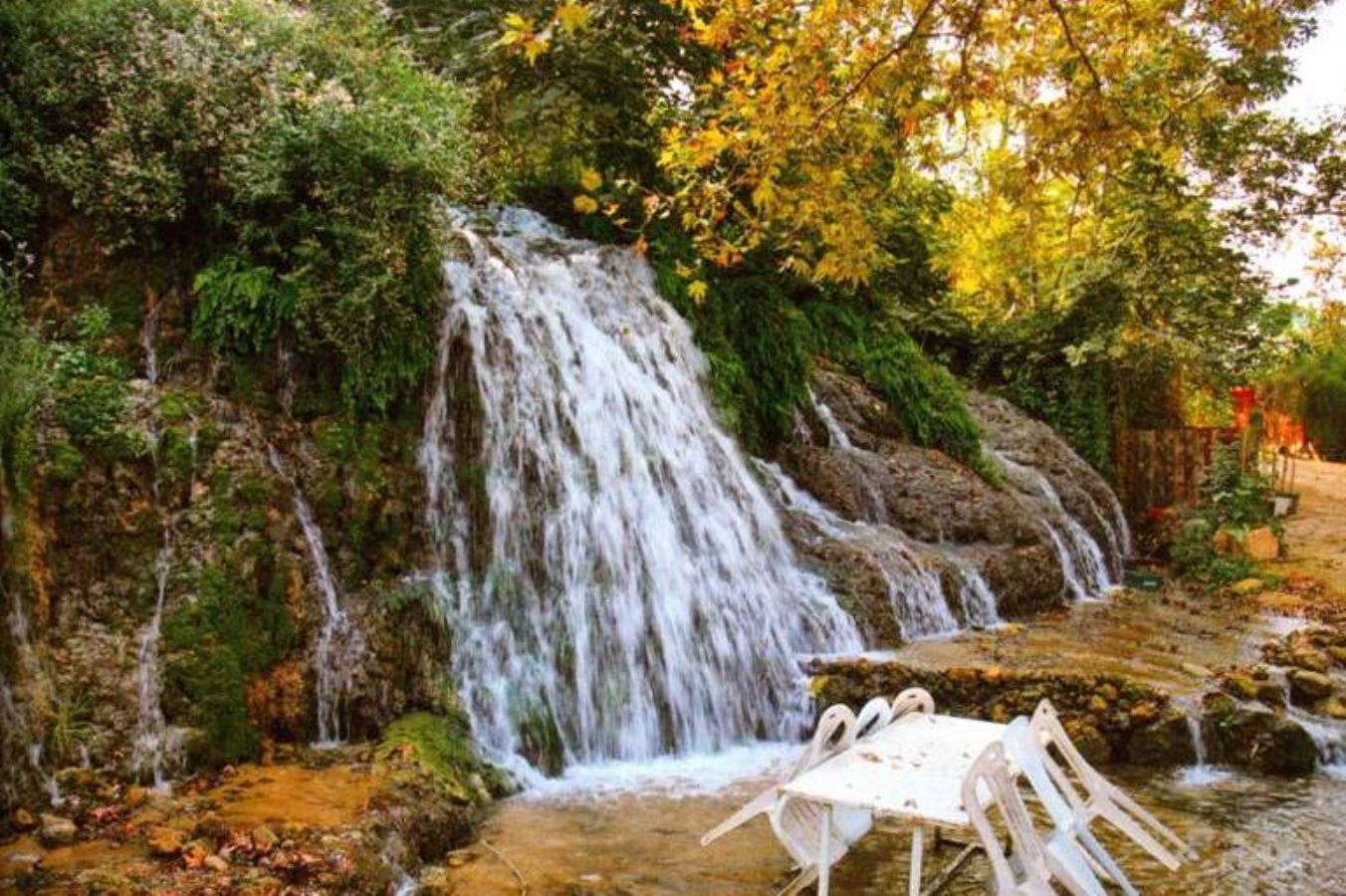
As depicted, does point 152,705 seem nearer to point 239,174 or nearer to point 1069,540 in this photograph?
point 239,174

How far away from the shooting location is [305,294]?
6.87 m

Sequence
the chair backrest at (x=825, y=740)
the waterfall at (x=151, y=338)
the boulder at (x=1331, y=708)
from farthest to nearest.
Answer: the boulder at (x=1331, y=708) → the waterfall at (x=151, y=338) → the chair backrest at (x=825, y=740)

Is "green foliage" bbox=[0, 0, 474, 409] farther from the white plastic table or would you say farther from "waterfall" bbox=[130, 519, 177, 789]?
the white plastic table

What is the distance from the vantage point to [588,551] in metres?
7.55

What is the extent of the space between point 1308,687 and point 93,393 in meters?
8.39

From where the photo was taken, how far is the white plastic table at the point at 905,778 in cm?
370

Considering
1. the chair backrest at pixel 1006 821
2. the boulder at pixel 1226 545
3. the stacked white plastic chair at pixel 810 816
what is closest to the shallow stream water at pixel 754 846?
the stacked white plastic chair at pixel 810 816

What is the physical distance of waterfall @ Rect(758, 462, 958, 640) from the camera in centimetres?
893

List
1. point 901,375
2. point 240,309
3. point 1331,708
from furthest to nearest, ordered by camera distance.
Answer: point 901,375, point 1331,708, point 240,309

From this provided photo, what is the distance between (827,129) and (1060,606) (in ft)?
22.2

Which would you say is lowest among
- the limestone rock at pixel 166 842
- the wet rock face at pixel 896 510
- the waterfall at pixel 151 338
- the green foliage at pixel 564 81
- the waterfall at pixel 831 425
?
the limestone rock at pixel 166 842

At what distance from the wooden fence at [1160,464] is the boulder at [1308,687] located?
815cm

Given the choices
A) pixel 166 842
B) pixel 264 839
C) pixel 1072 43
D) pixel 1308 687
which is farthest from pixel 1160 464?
pixel 166 842

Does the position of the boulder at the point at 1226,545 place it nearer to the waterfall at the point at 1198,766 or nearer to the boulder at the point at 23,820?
the waterfall at the point at 1198,766
